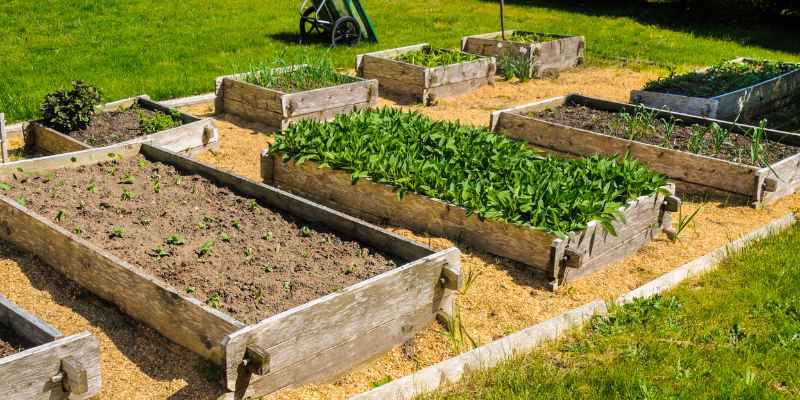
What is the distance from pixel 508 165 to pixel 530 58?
6421 mm

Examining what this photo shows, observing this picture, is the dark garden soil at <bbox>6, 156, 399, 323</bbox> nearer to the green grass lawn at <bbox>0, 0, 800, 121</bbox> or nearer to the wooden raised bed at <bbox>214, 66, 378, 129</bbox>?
the wooden raised bed at <bbox>214, 66, 378, 129</bbox>

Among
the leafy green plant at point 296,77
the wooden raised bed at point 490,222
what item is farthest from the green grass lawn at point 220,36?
the wooden raised bed at point 490,222

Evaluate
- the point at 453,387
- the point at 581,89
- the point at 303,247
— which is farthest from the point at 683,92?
the point at 453,387

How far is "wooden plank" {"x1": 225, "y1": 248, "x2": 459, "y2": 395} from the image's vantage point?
4.25 m

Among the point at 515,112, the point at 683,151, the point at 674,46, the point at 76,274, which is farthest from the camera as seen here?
the point at 674,46

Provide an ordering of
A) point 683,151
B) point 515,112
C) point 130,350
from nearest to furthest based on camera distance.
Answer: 1. point 130,350
2. point 683,151
3. point 515,112

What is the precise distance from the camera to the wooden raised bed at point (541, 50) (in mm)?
12977

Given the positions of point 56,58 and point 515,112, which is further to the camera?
point 56,58

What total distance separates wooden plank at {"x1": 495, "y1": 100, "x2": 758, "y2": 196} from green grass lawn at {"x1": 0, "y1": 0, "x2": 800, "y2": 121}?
12.1ft

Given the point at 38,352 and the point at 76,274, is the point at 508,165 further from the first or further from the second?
the point at 38,352

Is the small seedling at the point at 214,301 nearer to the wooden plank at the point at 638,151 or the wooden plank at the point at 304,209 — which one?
the wooden plank at the point at 304,209

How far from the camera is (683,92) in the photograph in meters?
10.7

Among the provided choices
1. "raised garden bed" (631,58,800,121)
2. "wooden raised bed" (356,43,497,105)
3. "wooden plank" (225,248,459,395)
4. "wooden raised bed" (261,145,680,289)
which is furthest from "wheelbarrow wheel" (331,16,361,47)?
"wooden plank" (225,248,459,395)

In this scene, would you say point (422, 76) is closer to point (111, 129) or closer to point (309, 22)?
point (309, 22)
